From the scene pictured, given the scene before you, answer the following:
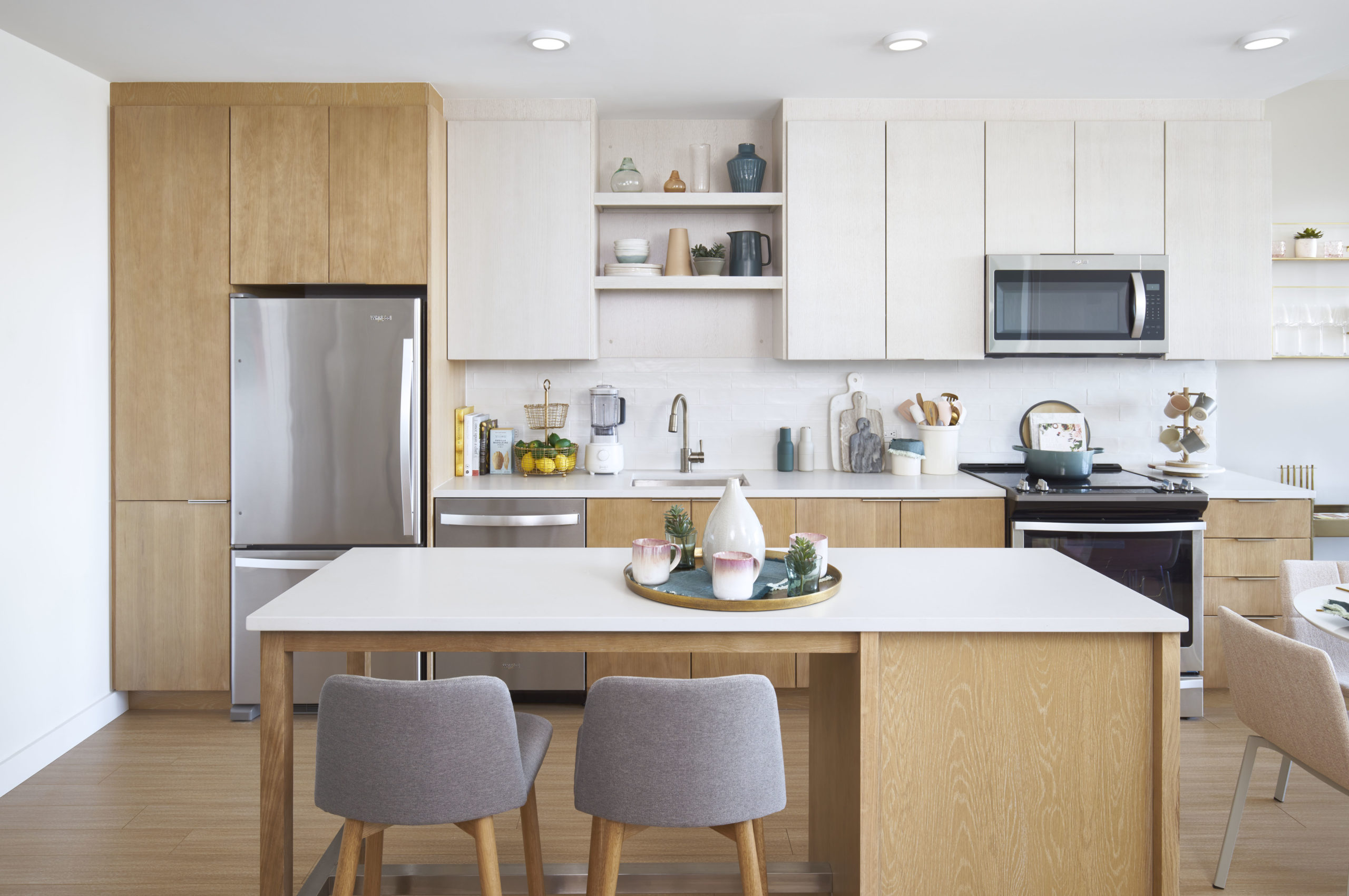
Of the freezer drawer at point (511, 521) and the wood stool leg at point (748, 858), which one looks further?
the freezer drawer at point (511, 521)

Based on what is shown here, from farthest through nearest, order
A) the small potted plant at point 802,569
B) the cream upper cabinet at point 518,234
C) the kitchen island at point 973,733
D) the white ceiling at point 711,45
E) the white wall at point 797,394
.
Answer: the white wall at point 797,394
the cream upper cabinet at point 518,234
the white ceiling at point 711,45
the small potted plant at point 802,569
the kitchen island at point 973,733

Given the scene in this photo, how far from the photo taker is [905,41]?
123 inches

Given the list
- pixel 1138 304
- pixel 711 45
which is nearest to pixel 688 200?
pixel 711 45

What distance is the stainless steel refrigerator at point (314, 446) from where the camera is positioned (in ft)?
11.4

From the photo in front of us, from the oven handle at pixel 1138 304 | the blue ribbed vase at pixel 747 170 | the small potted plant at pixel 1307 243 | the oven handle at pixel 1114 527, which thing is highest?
the blue ribbed vase at pixel 747 170

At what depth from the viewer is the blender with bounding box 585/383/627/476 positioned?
13.1 ft

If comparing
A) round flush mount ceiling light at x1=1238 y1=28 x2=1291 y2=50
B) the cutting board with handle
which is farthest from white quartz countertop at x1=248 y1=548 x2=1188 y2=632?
round flush mount ceiling light at x1=1238 y1=28 x2=1291 y2=50

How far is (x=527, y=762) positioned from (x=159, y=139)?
3029mm

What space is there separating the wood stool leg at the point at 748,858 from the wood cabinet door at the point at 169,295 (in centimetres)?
274

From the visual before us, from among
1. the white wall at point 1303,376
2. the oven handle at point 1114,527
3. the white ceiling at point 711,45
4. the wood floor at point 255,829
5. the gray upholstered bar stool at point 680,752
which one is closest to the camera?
the gray upholstered bar stool at point 680,752

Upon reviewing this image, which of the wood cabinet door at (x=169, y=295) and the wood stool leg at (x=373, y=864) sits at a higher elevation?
the wood cabinet door at (x=169, y=295)

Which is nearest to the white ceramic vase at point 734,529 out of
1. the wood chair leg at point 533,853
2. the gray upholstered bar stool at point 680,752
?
the gray upholstered bar stool at point 680,752

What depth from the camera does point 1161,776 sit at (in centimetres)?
180

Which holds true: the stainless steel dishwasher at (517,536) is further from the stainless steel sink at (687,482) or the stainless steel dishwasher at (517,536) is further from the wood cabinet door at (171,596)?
the wood cabinet door at (171,596)
